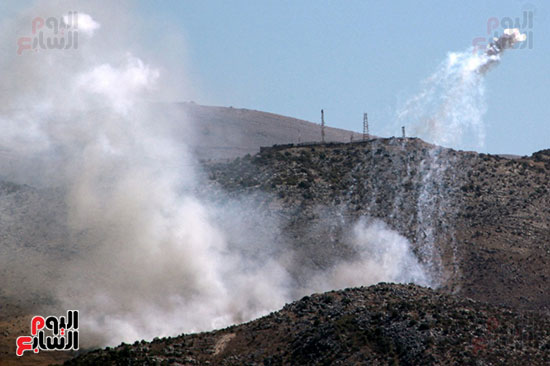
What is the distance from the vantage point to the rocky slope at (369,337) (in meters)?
65.9

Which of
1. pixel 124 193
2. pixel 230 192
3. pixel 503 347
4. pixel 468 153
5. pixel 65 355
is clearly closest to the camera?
pixel 503 347

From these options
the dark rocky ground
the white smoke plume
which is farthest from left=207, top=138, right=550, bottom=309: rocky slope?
the white smoke plume

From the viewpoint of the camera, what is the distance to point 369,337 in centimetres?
6906

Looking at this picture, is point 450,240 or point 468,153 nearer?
point 450,240

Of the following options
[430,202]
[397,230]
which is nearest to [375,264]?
[397,230]

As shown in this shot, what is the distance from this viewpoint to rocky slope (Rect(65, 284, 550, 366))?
2594 inches

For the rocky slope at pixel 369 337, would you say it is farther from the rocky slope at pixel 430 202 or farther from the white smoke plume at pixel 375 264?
the rocky slope at pixel 430 202

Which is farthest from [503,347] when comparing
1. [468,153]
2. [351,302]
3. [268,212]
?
[468,153]

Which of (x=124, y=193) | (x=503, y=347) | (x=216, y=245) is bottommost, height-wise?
(x=503, y=347)

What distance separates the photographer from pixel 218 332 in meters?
78.4

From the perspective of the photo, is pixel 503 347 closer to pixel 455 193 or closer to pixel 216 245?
pixel 216 245

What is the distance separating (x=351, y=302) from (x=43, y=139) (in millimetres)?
74397

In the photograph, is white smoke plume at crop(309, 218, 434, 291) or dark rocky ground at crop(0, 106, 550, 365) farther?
white smoke plume at crop(309, 218, 434, 291)

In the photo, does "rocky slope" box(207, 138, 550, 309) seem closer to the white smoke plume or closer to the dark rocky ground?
the dark rocky ground
